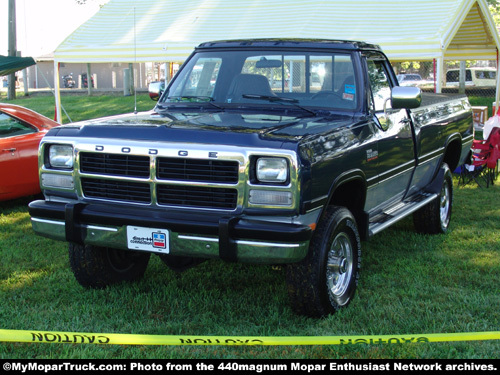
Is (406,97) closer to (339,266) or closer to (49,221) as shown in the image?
(339,266)

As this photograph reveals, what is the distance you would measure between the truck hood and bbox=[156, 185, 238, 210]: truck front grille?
1.01ft

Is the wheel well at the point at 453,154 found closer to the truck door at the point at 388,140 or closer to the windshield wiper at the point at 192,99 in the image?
the truck door at the point at 388,140

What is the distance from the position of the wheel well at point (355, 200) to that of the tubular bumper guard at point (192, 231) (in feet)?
3.39

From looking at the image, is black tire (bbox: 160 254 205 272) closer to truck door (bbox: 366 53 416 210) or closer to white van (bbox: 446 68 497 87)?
truck door (bbox: 366 53 416 210)

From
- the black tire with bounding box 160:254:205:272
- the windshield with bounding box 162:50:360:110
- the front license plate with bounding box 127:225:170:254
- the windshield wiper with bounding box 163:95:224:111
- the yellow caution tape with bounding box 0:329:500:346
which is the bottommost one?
the yellow caution tape with bounding box 0:329:500:346

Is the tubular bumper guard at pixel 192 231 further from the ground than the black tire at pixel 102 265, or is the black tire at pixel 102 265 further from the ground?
the tubular bumper guard at pixel 192 231

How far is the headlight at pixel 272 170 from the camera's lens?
3803 mm

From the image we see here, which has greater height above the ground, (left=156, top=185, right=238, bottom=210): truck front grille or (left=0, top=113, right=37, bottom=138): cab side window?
(left=0, top=113, right=37, bottom=138): cab side window

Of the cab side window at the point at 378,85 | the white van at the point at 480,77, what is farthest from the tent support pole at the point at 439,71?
the white van at the point at 480,77

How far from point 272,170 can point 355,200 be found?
1.24 m

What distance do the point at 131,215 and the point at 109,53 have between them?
376 inches

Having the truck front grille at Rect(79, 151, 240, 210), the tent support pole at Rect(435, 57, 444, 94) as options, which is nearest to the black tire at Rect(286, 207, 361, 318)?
the truck front grille at Rect(79, 151, 240, 210)

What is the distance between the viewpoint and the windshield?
5.12 m

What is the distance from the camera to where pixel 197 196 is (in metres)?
4.00
